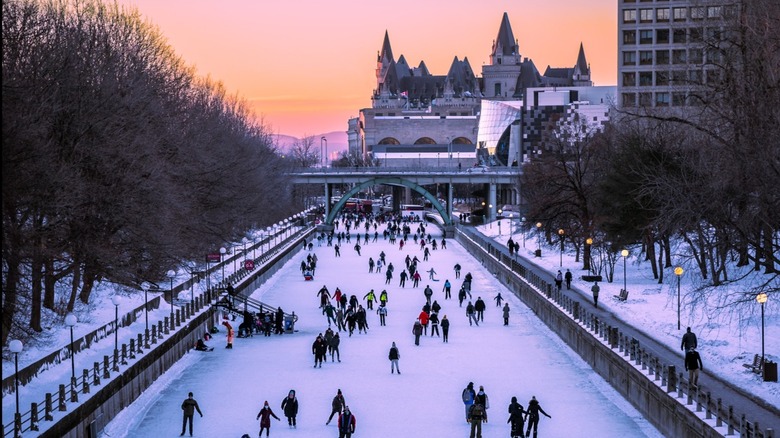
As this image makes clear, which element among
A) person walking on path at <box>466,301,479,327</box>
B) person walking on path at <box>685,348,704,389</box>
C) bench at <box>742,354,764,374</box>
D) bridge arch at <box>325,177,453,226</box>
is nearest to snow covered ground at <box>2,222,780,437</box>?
bench at <box>742,354,764,374</box>

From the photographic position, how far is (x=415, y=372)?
3112cm

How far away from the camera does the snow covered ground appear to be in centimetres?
2422

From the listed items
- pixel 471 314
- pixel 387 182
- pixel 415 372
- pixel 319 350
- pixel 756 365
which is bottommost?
pixel 415 372

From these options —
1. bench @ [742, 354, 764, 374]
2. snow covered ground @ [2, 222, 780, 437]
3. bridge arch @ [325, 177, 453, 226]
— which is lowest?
snow covered ground @ [2, 222, 780, 437]

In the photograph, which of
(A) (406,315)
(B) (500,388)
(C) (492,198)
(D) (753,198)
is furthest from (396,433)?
(C) (492,198)

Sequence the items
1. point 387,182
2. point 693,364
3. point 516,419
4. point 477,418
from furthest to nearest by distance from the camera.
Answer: point 387,182 < point 477,418 < point 516,419 < point 693,364

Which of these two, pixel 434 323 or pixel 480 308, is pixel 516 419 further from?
pixel 480 308

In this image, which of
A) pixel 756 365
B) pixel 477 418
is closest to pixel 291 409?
pixel 477 418

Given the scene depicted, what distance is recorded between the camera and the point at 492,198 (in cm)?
10788

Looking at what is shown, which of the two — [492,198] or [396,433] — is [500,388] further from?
[492,198]

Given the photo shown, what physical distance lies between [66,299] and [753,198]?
22.8 m

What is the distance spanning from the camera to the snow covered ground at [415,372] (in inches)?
953

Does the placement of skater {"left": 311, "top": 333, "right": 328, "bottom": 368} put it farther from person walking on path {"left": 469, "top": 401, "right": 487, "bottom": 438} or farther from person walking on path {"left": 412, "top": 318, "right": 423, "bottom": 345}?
person walking on path {"left": 469, "top": 401, "right": 487, "bottom": 438}

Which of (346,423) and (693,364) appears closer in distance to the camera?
(346,423)
